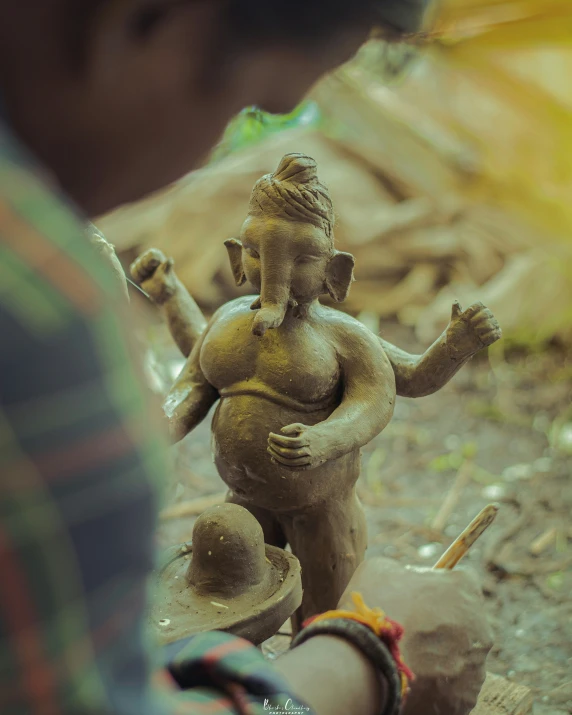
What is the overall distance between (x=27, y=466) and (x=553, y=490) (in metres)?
1.91

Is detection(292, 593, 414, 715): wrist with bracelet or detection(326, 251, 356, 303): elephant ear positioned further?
detection(326, 251, 356, 303): elephant ear

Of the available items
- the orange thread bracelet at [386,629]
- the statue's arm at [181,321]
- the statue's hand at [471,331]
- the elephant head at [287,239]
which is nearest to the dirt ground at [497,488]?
the statue's arm at [181,321]

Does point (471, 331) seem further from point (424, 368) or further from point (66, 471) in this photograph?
point (66, 471)

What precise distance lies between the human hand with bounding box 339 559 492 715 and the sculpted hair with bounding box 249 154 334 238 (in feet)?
1.48

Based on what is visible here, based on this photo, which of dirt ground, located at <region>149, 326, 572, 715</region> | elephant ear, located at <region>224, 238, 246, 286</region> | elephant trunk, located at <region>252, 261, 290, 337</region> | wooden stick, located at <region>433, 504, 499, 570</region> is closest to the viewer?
wooden stick, located at <region>433, 504, 499, 570</region>

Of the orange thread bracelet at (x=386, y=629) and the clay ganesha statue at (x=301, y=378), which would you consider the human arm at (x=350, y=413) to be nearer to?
the clay ganesha statue at (x=301, y=378)

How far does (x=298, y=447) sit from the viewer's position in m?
0.93

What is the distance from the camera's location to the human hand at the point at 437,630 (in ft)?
2.37

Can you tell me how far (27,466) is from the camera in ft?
1.21

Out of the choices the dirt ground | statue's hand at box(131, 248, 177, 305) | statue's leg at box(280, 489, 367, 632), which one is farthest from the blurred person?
the dirt ground

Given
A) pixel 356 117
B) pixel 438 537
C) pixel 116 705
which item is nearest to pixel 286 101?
pixel 116 705

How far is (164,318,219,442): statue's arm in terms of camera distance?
1.09 metres

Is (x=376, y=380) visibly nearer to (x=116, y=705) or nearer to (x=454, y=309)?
(x=454, y=309)

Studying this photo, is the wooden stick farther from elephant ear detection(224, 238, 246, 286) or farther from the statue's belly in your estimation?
elephant ear detection(224, 238, 246, 286)
